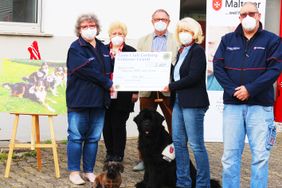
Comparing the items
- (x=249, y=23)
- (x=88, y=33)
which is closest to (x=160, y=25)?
(x=88, y=33)

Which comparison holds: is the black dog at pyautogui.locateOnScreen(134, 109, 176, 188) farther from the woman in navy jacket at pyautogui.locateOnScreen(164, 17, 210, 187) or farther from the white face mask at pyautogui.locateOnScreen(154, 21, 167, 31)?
the white face mask at pyautogui.locateOnScreen(154, 21, 167, 31)

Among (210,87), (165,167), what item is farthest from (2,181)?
(210,87)

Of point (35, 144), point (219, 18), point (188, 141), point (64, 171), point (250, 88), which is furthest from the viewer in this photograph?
point (219, 18)

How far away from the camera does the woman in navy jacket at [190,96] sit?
616 centimetres

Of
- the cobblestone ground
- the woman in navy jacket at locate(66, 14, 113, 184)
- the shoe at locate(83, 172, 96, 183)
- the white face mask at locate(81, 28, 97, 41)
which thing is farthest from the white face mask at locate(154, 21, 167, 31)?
the shoe at locate(83, 172, 96, 183)

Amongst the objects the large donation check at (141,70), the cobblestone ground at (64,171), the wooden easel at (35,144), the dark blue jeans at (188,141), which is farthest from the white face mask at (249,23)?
the wooden easel at (35,144)

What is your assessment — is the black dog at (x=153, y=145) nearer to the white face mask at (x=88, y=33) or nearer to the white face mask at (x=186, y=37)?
the white face mask at (x=186, y=37)

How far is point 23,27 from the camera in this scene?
903 cm

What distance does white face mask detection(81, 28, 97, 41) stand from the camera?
668 centimetres

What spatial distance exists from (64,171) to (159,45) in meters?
2.02

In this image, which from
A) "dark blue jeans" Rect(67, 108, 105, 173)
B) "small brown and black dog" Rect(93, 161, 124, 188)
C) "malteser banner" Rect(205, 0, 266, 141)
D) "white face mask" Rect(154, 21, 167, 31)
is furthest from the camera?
"malteser banner" Rect(205, 0, 266, 141)

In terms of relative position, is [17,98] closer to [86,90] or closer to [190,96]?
[86,90]

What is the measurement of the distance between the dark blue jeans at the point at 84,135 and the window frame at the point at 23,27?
8.53ft

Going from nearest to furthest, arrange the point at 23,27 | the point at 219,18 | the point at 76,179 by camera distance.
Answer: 1. the point at 76,179
2. the point at 23,27
3. the point at 219,18
